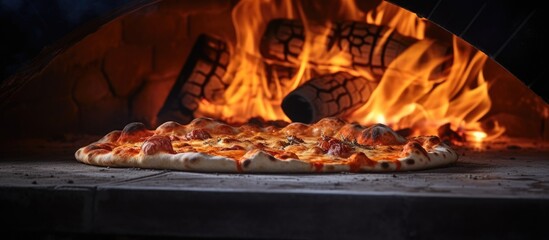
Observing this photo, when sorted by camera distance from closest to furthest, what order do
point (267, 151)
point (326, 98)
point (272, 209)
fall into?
1. point (272, 209)
2. point (267, 151)
3. point (326, 98)

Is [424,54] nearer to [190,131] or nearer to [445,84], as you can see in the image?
[445,84]

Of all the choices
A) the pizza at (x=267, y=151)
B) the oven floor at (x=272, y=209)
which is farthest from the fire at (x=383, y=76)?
the oven floor at (x=272, y=209)

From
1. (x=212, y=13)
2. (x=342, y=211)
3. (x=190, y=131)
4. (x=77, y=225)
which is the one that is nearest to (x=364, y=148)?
(x=190, y=131)

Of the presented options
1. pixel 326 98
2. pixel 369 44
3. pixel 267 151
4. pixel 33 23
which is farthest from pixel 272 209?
pixel 369 44

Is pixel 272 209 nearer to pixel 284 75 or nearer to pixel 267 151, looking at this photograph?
pixel 267 151

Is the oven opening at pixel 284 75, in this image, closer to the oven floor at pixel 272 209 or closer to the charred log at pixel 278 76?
the charred log at pixel 278 76

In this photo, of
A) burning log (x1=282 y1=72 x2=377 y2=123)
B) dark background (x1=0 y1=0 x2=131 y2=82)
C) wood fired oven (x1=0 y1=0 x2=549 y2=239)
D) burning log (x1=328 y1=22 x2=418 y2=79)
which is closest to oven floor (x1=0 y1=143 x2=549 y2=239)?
dark background (x1=0 y1=0 x2=131 y2=82)
